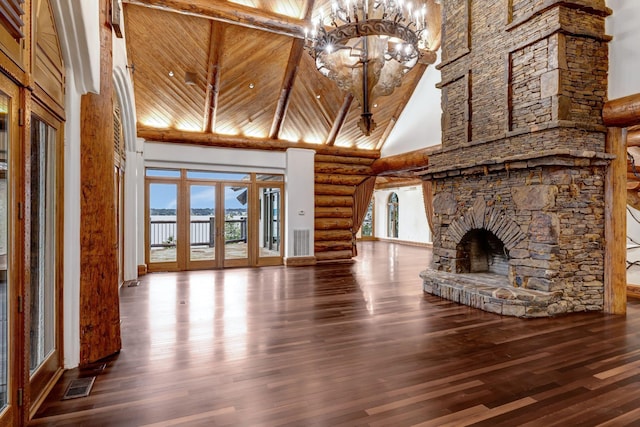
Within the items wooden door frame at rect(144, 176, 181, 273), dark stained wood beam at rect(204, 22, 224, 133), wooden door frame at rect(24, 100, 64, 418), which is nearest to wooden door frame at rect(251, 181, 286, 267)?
dark stained wood beam at rect(204, 22, 224, 133)

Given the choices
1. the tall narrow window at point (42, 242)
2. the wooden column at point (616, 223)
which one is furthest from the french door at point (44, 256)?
the wooden column at point (616, 223)

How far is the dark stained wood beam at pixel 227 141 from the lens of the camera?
818cm

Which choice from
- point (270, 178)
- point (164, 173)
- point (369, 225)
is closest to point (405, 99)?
point (270, 178)

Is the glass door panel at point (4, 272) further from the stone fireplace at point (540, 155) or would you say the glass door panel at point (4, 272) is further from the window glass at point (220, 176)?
the window glass at point (220, 176)

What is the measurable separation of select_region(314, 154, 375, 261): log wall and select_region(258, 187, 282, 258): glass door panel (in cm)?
113

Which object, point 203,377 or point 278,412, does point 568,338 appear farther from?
point 203,377

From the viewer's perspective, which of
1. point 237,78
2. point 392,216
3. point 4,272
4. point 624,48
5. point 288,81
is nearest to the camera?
point 4,272

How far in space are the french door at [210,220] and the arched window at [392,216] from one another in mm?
8053

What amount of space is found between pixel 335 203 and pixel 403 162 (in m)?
2.26

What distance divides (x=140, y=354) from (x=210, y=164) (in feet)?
19.5

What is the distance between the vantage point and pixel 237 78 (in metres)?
7.84

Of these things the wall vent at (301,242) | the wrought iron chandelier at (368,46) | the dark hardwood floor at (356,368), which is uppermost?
the wrought iron chandelier at (368,46)

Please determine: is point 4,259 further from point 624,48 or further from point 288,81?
point 288,81

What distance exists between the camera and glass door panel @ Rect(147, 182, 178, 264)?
326 inches
